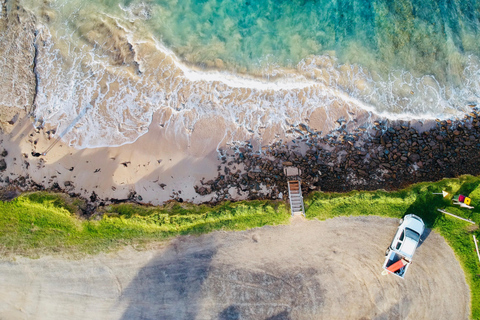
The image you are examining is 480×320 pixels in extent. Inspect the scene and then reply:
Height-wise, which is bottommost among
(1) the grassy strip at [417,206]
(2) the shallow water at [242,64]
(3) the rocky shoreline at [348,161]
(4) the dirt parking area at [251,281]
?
(4) the dirt parking area at [251,281]

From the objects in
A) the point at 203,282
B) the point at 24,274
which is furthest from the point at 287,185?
the point at 24,274

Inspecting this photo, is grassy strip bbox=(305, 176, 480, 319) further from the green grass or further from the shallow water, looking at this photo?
the shallow water

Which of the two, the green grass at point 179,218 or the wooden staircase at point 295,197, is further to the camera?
the green grass at point 179,218

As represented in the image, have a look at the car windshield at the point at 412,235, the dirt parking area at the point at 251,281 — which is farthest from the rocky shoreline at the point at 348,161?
the car windshield at the point at 412,235

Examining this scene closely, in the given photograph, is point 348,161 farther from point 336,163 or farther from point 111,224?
point 111,224

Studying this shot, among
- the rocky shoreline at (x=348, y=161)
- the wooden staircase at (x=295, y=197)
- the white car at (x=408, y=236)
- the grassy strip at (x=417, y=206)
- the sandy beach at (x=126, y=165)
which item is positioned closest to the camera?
the white car at (x=408, y=236)

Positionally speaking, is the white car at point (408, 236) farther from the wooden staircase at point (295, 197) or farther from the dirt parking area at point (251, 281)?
the wooden staircase at point (295, 197)

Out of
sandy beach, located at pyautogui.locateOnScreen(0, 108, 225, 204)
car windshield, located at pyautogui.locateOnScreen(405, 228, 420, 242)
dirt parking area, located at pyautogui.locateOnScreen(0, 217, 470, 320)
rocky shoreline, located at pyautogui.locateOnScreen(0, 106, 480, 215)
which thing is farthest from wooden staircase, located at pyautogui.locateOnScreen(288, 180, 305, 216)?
car windshield, located at pyautogui.locateOnScreen(405, 228, 420, 242)
